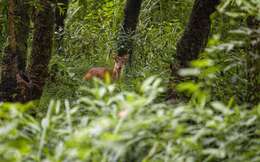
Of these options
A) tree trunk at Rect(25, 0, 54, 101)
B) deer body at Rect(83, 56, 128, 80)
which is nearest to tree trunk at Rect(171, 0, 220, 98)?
tree trunk at Rect(25, 0, 54, 101)

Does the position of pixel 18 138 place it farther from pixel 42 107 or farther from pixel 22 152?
pixel 42 107

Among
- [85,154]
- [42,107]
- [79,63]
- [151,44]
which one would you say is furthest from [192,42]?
[79,63]

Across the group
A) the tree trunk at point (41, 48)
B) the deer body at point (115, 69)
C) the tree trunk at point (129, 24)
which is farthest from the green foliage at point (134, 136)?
the tree trunk at point (129, 24)

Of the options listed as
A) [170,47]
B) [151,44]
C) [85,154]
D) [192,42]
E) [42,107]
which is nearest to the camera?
[85,154]

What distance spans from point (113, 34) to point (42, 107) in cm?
390

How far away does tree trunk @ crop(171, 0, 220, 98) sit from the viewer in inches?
189

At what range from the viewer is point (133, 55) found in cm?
920

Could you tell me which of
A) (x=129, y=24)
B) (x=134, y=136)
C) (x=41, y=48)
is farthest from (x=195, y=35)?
(x=129, y=24)

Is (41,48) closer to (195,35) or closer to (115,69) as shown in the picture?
(195,35)

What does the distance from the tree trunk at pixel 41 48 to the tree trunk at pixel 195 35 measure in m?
1.20

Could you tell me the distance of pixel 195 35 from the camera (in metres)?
4.92

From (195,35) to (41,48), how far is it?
144 cm

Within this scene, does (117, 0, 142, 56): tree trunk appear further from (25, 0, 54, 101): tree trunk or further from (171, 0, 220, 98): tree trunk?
(171, 0, 220, 98): tree trunk

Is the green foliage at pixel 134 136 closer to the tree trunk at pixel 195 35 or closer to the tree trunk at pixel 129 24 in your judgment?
the tree trunk at pixel 195 35
